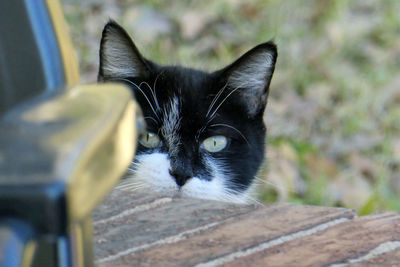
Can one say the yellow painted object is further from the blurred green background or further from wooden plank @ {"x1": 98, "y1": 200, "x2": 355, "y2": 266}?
the blurred green background

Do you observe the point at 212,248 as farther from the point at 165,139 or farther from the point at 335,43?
the point at 335,43

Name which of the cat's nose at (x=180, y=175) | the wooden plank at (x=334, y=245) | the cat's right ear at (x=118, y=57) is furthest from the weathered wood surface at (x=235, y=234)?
the cat's right ear at (x=118, y=57)

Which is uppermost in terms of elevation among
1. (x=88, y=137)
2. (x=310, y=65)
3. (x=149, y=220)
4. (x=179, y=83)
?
(x=88, y=137)

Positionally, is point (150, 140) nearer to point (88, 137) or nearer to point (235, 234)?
point (235, 234)

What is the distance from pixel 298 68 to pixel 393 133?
537mm

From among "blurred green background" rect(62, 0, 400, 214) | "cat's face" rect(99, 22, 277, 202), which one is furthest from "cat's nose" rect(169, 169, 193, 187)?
"blurred green background" rect(62, 0, 400, 214)

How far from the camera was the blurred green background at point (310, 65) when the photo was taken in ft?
7.90

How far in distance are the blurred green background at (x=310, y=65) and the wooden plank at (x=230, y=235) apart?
3.54 ft

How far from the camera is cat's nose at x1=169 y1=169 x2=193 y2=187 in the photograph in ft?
4.44

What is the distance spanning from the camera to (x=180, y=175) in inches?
53.3

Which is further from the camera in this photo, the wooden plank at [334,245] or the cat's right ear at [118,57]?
the cat's right ear at [118,57]

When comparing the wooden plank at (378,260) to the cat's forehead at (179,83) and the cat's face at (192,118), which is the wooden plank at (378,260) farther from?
the cat's forehead at (179,83)

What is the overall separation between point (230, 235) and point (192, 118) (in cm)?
52

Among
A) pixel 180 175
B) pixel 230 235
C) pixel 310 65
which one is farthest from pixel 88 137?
pixel 310 65
